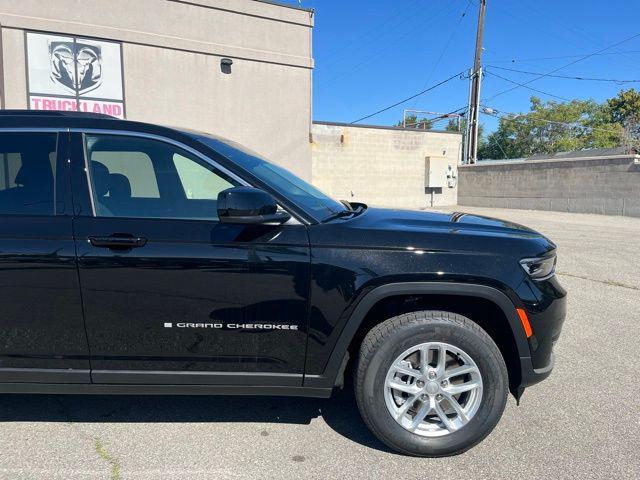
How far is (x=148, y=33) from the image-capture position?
12.6m

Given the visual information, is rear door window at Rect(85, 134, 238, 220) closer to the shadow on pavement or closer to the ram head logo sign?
the shadow on pavement

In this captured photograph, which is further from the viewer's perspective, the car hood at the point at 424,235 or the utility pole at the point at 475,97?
the utility pole at the point at 475,97

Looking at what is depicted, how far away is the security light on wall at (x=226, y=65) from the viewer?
13.6m

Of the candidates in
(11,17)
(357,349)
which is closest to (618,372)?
(357,349)

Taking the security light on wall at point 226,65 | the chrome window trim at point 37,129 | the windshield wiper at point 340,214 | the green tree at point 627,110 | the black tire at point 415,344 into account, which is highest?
the green tree at point 627,110

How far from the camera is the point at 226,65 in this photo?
13703 millimetres

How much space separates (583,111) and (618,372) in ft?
177

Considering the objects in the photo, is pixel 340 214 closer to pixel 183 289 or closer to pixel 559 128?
pixel 183 289

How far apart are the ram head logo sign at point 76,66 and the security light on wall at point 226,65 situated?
323 cm

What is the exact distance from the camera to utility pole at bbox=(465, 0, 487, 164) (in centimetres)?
2411

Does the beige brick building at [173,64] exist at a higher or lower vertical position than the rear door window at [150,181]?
higher

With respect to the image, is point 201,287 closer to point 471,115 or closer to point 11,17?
point 11,17

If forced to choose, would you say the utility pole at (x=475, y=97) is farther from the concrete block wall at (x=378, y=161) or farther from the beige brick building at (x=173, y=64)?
the beige brick building at (x=173, y=64)

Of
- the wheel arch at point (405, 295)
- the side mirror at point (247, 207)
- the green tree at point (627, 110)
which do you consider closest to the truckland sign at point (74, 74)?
the side mirror at point (247, 207)
